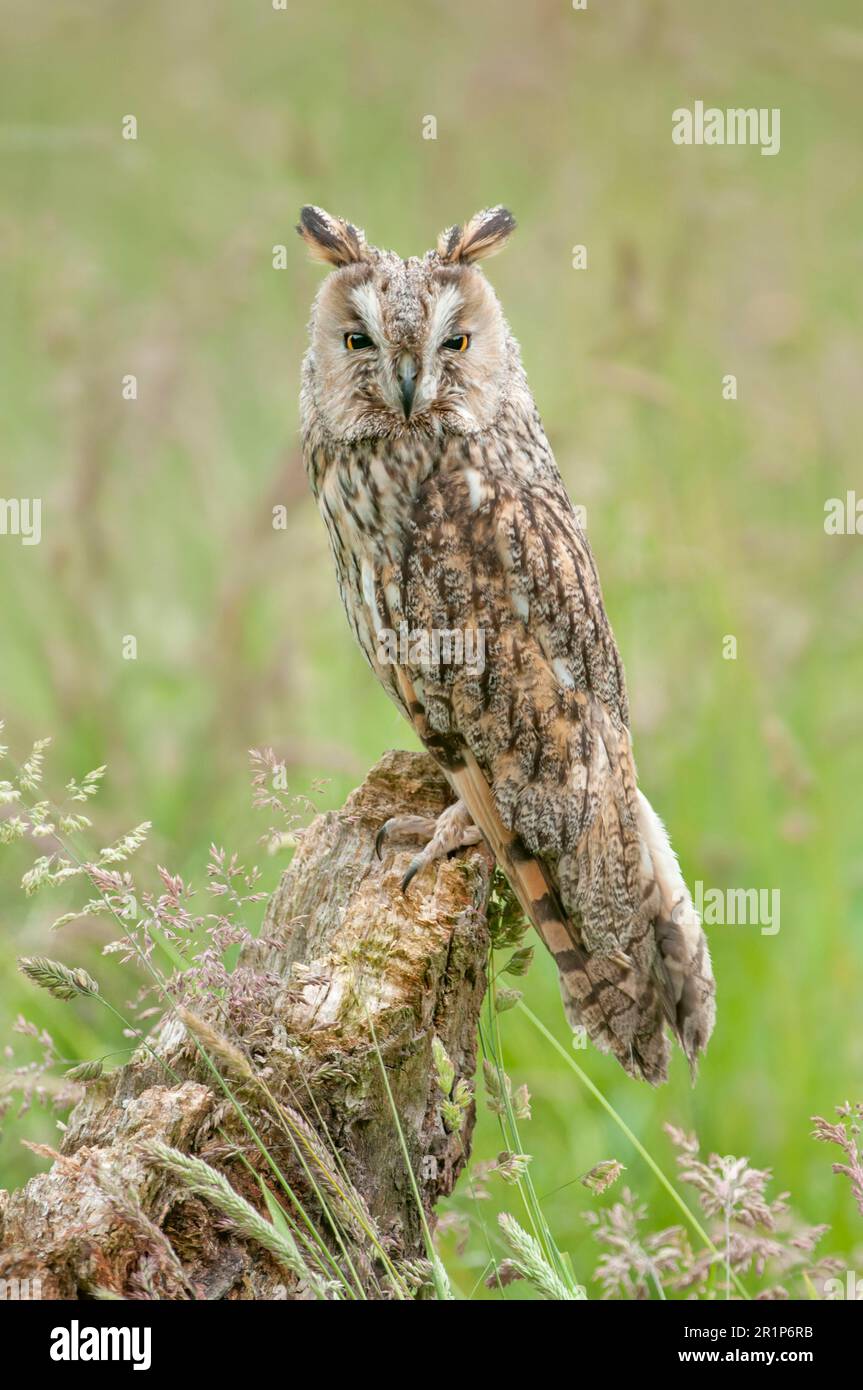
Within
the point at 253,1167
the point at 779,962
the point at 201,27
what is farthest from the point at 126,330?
the point at 253,1167

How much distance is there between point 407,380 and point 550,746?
0.93m

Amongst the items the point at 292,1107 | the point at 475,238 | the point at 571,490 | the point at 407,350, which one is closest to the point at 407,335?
the point at 407,350

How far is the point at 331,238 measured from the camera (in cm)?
344

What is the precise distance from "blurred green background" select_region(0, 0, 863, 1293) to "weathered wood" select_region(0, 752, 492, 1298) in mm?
839

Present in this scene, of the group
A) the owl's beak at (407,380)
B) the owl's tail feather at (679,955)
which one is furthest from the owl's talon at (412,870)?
the owl's beak at (407,380)

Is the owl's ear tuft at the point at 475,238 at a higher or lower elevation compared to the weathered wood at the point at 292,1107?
higher

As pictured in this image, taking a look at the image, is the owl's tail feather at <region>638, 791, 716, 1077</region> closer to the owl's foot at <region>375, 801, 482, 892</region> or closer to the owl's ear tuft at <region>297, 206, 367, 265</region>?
the owl's foot at <region>375, 801, 482, 892</region>

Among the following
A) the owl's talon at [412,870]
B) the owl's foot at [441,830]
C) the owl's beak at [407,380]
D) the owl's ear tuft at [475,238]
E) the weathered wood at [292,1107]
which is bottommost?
the weathered wood at [292,1107]

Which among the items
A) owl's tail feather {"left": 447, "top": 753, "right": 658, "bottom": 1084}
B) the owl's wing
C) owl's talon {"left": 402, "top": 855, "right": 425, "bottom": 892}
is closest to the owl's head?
the owl's wing

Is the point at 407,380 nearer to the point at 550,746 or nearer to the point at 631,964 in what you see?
the point at 550,746

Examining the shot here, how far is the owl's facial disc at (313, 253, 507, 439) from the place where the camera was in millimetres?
3244

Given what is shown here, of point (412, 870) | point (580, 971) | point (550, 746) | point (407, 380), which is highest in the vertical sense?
point (407, 380)

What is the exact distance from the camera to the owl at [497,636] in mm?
3262

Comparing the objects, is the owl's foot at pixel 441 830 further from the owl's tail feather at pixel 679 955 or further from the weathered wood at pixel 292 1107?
the owl's tail feather at pixel 679 955
